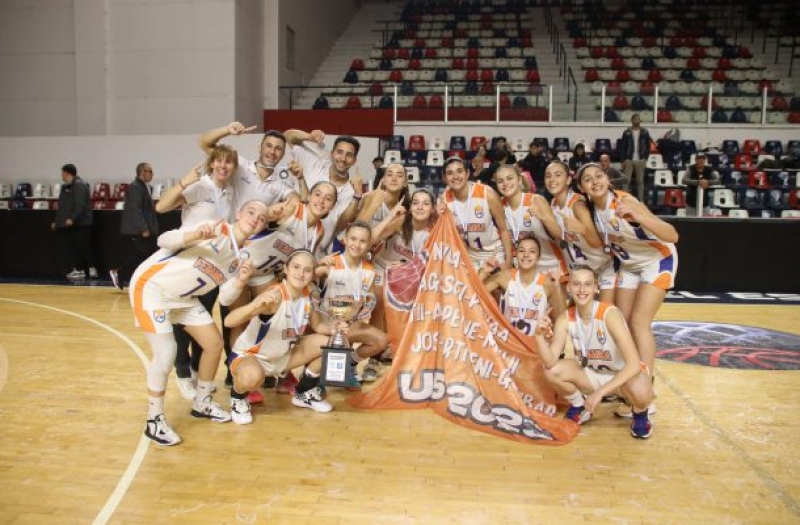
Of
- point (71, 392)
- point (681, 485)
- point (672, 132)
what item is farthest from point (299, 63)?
point (681, 485)

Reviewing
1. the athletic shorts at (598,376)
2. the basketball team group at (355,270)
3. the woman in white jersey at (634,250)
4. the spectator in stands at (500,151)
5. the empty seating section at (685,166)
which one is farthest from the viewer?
the empty seating section at (685,166)

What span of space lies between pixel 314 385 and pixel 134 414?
1.19 m

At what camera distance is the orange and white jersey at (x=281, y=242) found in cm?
467

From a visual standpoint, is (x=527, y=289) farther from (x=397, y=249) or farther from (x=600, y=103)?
(x=600, y=103)

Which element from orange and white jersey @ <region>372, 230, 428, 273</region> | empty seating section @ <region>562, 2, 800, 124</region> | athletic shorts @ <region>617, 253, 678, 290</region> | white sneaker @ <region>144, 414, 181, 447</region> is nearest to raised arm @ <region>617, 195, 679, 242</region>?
athletic shorts @ <region>617, 253, 678, 290</region>

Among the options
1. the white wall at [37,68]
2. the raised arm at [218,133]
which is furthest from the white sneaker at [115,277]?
the white wall at [37,68]

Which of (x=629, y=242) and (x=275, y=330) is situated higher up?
(x=629, y=242)

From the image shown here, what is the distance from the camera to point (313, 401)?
4.73 metres

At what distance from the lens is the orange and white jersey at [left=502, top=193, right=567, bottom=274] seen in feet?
16.8

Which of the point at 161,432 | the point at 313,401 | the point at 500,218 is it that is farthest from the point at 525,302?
the point at 161,432

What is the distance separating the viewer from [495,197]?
17.1 feet

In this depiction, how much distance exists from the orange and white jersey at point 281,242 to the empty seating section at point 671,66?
12.1 meters

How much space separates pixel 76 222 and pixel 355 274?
22.7ft

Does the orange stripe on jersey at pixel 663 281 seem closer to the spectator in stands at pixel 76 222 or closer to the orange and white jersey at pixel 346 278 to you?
the orange and white jersey at pixel 346 278
